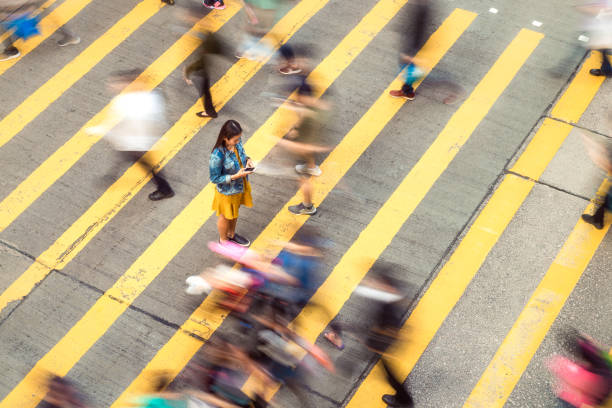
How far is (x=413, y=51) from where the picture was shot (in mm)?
9859

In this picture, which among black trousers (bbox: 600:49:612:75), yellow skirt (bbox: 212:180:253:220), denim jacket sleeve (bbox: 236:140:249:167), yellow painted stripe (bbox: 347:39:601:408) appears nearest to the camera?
yellow painted stripe (bbox: 347:39:601:408)

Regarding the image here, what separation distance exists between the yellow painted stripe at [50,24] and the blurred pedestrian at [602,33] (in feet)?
28.2

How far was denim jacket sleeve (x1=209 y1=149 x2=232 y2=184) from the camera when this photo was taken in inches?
269

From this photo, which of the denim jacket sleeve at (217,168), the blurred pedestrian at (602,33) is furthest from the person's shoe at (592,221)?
the denim jacket sleeve at (217,168)

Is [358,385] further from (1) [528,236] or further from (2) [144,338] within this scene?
(1) [528,236]

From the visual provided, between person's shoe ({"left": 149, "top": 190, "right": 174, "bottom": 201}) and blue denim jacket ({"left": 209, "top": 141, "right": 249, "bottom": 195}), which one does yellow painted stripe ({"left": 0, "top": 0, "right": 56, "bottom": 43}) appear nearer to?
person's shoe ({"left": 149, "top": 190, "right": 174, "bottom": 201})

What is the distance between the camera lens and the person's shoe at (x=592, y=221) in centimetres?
813

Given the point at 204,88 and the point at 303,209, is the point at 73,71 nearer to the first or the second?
the point at 204,88

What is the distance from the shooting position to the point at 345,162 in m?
9.04

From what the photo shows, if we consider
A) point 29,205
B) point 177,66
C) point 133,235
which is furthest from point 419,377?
point 177,66

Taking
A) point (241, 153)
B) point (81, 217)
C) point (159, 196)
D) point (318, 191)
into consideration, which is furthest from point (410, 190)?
point (81, 217)

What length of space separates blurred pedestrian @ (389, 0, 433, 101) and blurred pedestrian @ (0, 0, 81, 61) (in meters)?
5.47

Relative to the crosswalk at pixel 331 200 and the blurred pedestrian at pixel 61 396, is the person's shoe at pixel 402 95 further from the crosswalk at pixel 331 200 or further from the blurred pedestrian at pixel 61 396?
the blurred pedestrian at pixel 61 396

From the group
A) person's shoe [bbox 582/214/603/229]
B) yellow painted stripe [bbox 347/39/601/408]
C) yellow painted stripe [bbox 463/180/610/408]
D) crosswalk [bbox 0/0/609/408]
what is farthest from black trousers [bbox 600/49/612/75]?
person's shoe [bbox 582/214/603/229]
